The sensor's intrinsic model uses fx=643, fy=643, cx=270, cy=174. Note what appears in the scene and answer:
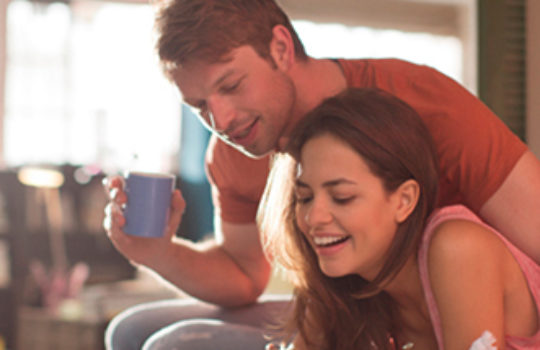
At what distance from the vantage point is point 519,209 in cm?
123

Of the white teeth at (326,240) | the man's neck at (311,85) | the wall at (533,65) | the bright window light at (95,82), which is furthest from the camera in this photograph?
the bright window light at (95,82)

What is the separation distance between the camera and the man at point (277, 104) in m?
1.25

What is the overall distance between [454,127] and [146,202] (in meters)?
0.66

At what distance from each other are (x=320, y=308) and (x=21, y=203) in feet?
7.42

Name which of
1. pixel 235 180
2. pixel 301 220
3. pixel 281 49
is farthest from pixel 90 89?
pixel 301 220

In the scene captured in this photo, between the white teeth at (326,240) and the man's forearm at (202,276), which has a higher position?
the white teeth at (326,240)

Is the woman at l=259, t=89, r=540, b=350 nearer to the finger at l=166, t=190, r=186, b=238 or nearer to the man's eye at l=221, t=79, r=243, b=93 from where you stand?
the man's eye at l=221, t=79, r=243, b=93

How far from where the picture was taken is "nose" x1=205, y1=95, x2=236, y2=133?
4.33 feet

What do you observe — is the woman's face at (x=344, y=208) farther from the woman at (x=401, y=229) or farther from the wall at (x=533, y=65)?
the wall at (x=533, y=65)

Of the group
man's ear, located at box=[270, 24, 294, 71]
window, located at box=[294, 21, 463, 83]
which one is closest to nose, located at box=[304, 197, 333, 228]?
man's ear, located at box=[270, 24, 294, 71]

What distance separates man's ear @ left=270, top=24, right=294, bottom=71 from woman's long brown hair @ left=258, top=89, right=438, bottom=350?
0.56ft

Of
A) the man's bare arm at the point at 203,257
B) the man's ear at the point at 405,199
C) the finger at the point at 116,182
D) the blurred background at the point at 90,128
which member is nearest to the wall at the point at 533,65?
the blurred background at the point at 90,128

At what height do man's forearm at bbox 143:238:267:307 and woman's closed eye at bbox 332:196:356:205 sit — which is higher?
woman's closed eye at bbox 332:196:356:205

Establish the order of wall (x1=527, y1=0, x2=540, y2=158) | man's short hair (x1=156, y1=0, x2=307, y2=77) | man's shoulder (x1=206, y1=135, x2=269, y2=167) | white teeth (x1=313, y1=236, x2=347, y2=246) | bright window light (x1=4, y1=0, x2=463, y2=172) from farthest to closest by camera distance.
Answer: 1. bright window light (x1=4, y1=0, x2=463, y2=172)
2. wall (x1=527, y1=0, x2=540, y2=158)
3. man's shoulder (x1=206, y1=135, x2=269, y2=167)
4. man's short hair (x1=156, y1=0, x2=307, y2=77)
5. white teeth (x1=313, y1=236, x2=347, y2=246)
